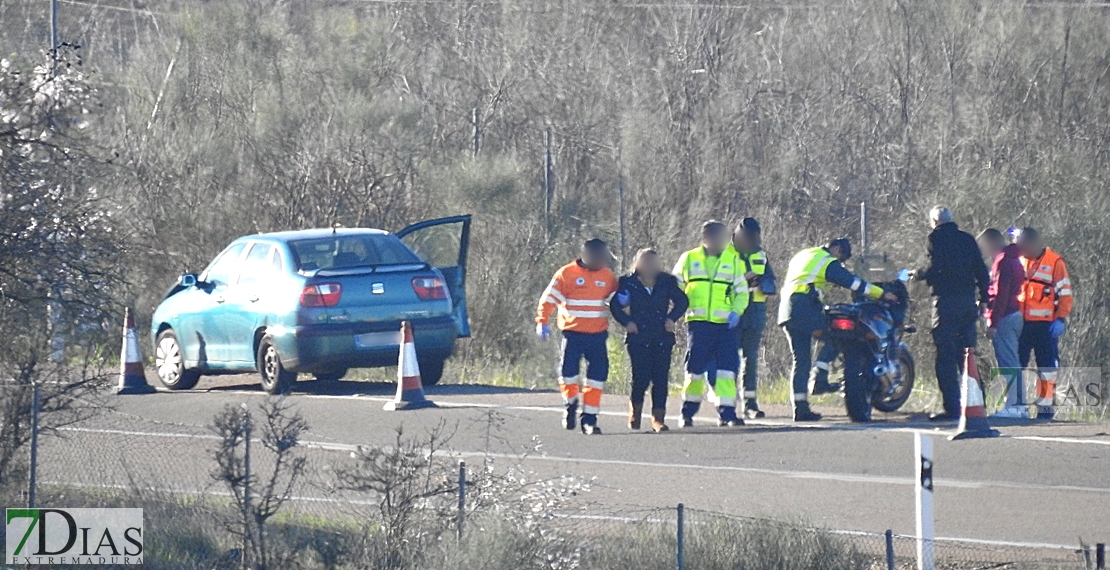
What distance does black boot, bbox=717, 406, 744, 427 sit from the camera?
1311 cm

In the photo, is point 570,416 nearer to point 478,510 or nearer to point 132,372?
point 478,510

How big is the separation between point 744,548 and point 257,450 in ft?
14.5

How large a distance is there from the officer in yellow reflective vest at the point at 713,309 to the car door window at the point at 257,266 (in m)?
4.43

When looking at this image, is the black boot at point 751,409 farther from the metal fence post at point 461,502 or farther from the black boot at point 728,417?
the metal fence post at point 461,502

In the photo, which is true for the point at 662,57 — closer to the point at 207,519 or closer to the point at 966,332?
the point at 966,332

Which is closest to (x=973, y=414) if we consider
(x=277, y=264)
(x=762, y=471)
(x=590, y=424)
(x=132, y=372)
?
(x=762, y=471)

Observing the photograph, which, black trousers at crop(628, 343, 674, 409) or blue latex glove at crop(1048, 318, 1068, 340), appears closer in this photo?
black trousers at crop(628, 343, 674, 409)

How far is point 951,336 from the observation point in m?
13.4

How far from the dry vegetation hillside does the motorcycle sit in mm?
6916

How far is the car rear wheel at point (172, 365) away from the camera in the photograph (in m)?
16.2

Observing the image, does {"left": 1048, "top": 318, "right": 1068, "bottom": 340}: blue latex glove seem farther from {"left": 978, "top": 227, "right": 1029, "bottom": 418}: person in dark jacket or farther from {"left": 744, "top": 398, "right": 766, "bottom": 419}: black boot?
{"left": 744, "top": 398, "right": 766, "bottom": 419}: black boot

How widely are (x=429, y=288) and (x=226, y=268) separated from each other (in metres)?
2.23

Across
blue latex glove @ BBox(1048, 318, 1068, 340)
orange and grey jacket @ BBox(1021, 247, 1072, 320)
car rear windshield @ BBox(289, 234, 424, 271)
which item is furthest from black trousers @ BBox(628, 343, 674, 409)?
blue latex glove @ BBox(1048, 318, 1068, 340)

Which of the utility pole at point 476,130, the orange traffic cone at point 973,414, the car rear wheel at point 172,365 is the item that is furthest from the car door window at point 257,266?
the utility pole at point 476,130
